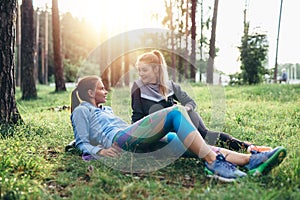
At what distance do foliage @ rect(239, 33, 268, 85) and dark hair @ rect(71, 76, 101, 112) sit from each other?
13.7 metres

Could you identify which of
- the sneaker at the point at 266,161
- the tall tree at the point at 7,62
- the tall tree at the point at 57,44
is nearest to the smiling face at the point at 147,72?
the sneaker at the point at 266,161

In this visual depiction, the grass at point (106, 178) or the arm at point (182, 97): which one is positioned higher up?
the arm at point (182, 97)

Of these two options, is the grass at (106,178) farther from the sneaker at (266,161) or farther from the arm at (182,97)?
the arm at (182,97)

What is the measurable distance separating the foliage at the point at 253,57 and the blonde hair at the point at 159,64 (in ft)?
43.3

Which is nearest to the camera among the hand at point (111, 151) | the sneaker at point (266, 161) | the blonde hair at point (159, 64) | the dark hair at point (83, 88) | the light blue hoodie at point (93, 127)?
the sneaker at point (266, 161)

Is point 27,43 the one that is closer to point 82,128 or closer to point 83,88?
point 83,88

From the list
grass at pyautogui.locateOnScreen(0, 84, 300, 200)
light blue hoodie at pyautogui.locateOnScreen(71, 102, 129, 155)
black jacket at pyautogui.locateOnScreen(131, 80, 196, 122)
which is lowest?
grass at pyautogui.locateOnScreen(0, 84, 300, 200)

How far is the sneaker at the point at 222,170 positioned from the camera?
309cm

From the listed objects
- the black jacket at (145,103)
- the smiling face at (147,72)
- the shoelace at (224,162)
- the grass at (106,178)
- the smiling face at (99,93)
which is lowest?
the grass at (106,178)

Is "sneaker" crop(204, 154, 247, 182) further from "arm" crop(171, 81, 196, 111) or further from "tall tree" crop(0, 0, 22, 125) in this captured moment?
"tall tree" crop(0, 0, 22, 125)

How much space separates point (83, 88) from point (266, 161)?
2097mm

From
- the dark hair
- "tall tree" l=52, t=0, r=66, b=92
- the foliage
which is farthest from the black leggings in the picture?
the foliage

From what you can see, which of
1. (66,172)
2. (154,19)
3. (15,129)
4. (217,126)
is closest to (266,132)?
(217,126)

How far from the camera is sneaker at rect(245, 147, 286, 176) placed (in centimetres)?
307
